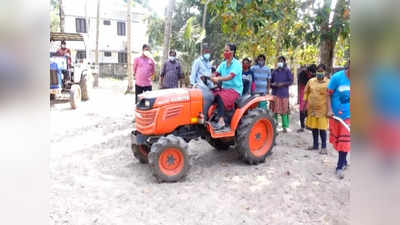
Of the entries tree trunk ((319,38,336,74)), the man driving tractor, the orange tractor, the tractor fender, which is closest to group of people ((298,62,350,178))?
the orange tractor

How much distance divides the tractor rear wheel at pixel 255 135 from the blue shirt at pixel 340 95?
116 cm

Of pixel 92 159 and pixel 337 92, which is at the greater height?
pixel 337 92

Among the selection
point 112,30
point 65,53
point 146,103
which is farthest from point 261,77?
point 112,30

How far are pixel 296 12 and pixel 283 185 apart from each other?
18.9 ft

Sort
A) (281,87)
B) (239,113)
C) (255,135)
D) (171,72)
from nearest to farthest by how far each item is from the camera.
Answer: (239,113)
(255,135)
(281,87)
(171,72)

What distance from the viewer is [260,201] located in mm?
3904

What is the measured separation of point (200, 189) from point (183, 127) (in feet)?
3.36

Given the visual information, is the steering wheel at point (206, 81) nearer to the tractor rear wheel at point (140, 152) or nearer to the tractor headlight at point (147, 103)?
the tractor headlight at point (147, 103)

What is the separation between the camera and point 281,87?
23.6ft

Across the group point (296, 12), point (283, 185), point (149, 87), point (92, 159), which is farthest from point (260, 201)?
point (296, 12)

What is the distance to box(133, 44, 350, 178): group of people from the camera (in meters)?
4.30
